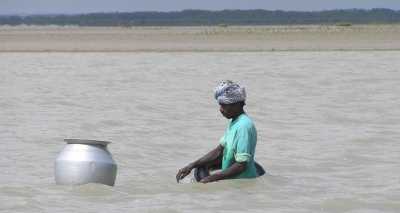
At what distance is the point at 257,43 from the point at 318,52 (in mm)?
7461

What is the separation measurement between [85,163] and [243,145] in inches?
A: 53.9

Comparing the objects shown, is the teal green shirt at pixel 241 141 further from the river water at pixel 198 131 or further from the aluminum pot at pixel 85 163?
the aluminum pot at pixel 85 163

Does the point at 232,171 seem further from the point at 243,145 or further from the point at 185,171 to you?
the point at 185,171

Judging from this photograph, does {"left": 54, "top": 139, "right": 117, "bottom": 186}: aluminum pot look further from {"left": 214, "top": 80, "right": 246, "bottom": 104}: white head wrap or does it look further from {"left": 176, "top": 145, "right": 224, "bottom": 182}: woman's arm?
{"left": 214, "top": 80, "right": 246, "bottom": 104}: white head wrap

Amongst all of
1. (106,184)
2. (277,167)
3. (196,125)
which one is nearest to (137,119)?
(196,125)

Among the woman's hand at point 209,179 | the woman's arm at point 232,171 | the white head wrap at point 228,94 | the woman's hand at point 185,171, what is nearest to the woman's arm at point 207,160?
the woman's hand at point 185,171

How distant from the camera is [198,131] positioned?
17594mm

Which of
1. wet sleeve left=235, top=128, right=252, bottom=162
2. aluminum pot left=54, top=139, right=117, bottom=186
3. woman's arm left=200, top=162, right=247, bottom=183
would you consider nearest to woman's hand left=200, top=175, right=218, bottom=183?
woman's arm left=200, top=162, right=247, bottom=183

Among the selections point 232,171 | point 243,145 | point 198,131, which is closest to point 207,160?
point 232,171

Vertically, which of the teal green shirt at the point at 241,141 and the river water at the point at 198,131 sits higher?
the teal green shirt at the point at 241,141

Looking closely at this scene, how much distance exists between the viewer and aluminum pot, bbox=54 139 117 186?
11.1 m

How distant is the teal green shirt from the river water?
0.36m

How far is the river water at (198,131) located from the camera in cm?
1148

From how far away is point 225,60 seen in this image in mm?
35938
